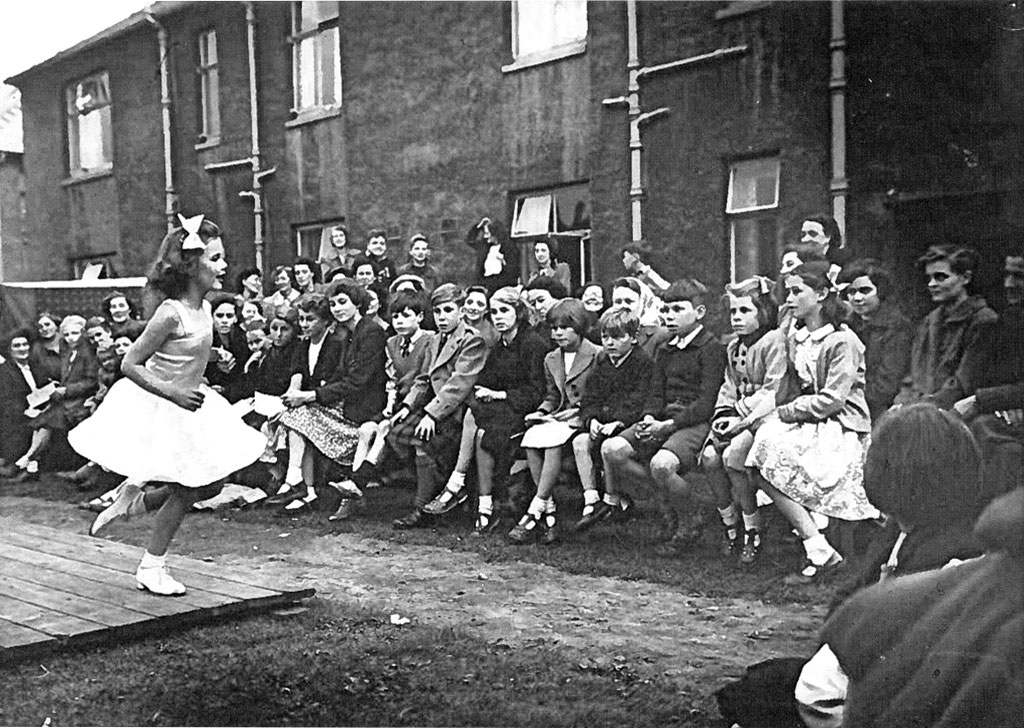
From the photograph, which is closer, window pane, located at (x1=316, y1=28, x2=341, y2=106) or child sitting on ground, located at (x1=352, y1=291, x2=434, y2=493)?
window pane, located at (x1=316, y1=28, x2=341, y2=106)

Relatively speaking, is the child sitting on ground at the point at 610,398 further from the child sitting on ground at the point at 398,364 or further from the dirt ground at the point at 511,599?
the child sitting on ground at the point at 398,364

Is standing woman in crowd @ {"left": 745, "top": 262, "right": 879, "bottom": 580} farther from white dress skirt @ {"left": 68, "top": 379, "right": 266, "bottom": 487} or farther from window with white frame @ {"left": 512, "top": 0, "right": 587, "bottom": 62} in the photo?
white dress skirt @ {"left": 68, "top": 379, "right": 266, "bottom": 487}

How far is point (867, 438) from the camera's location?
2.87 meters

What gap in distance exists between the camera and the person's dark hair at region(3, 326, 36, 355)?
387 cm

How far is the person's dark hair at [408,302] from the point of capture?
3.88m

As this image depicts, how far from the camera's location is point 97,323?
147 inches

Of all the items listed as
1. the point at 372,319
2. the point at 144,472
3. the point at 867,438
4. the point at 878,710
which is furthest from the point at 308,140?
the point at 878,710

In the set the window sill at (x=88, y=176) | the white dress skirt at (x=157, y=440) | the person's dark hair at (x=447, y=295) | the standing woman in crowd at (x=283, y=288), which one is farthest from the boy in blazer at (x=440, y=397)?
the window sill at (x=88, y=176)

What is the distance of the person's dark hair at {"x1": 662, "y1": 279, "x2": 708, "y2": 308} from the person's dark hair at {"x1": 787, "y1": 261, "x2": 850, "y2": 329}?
317mm

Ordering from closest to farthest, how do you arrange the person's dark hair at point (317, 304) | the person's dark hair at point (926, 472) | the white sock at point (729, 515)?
the person's dark hair at point (926, 472)
the white sock at point (729, 515)
the person's dark hair at point (317, 304)

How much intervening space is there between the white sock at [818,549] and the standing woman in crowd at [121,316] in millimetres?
2134

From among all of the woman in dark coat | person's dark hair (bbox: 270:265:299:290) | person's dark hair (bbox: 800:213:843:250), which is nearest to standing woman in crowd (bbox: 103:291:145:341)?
the woman in dark coat

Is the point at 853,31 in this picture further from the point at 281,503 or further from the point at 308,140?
the point at 281,503

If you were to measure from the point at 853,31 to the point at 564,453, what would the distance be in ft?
5.26
